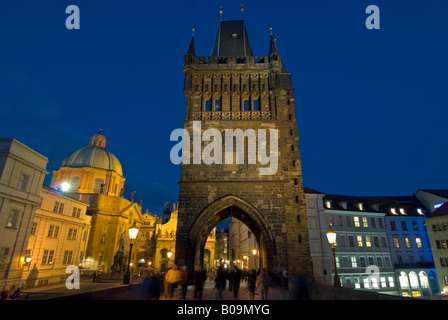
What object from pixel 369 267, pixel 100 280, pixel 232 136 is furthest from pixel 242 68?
pixel 369 267

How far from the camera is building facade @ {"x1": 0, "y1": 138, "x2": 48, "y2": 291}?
64.1 feet

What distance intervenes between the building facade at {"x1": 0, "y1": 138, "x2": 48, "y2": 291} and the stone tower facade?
499 inches

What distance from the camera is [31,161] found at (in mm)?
22188

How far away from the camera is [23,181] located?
70.8 ft

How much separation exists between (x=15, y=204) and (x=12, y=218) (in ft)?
3.57

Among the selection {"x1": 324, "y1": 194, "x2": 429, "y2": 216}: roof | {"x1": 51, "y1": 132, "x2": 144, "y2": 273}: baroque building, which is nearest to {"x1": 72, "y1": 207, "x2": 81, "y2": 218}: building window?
{"x1": 51, "y1": 132, "x2": 144, "y2": 273}: baroque building

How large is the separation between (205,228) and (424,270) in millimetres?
33891

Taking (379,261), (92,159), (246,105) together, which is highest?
(92,159)

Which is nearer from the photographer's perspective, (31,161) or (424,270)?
(31,161)

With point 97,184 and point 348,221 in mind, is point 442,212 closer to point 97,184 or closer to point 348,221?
point 348,221

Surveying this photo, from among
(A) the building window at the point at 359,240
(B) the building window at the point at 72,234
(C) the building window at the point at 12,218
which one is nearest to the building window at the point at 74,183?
(B) the building window at the point at 72,234

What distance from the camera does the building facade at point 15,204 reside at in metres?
19.5

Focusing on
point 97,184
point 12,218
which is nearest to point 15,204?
point 12,218
